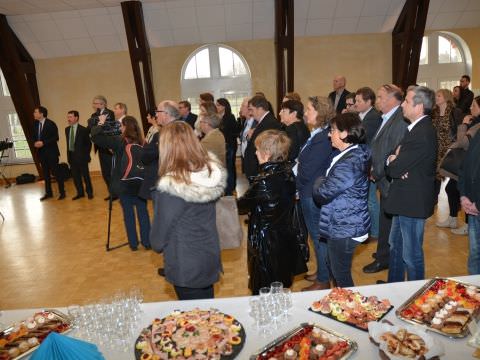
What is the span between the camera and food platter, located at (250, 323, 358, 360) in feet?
5.40

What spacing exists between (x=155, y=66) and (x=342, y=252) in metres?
7.52

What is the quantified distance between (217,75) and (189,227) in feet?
25.3

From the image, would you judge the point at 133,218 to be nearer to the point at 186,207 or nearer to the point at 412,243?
the point at 186,207

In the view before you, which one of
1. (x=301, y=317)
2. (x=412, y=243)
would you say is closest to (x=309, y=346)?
(x=301, y=317)

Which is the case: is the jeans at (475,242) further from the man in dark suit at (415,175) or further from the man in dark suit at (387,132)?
the man in dark suit at (387,132)

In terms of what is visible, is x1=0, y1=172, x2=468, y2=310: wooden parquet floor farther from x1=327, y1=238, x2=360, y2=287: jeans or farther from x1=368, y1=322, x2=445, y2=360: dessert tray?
x1=368, y1=322, x2=445, y2=360: dessert tray

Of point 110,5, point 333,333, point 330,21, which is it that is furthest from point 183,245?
point 330,21

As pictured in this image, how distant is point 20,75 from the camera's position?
8.50 metres

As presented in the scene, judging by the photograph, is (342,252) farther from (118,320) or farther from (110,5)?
(110,5)

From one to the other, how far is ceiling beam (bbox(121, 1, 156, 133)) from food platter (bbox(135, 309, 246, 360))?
701 cm

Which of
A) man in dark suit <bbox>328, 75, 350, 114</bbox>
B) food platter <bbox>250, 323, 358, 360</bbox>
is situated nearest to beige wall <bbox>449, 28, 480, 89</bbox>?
man in dark suit <bbox>328, 75, 350, 114</bbox>

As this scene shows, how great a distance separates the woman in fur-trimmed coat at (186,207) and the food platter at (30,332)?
57 centimetres

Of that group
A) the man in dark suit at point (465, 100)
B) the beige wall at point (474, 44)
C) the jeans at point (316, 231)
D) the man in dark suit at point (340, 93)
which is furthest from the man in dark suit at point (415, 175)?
the beige wall at point (474, 44)

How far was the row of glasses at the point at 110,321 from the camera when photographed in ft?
5.88
